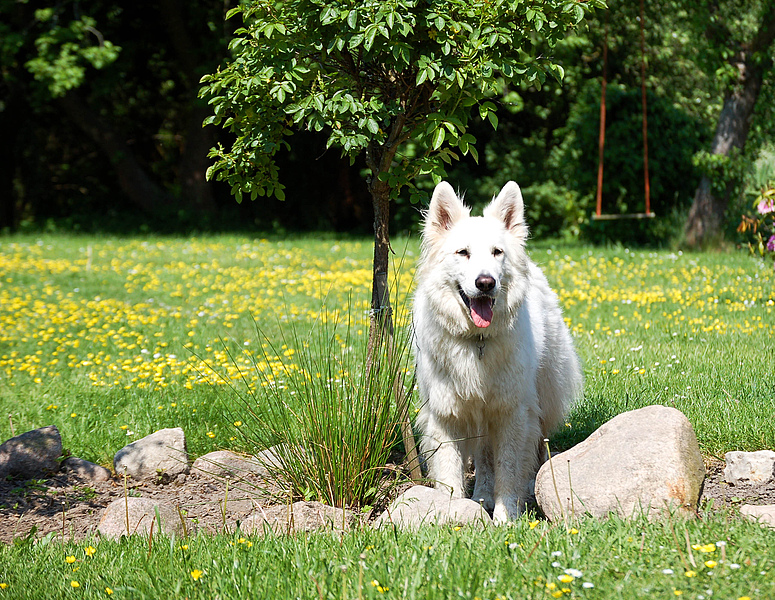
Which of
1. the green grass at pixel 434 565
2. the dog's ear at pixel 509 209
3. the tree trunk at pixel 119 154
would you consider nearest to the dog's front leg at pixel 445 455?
the green grass at pixel 434 565

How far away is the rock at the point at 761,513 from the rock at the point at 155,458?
3.20 meters

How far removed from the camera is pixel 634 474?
12.3ft

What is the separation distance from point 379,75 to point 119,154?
18.0 m

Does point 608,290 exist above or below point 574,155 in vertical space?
below

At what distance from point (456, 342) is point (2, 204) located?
20.7 metres

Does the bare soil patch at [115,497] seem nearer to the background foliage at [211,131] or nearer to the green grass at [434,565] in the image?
the green grass at [434,565]

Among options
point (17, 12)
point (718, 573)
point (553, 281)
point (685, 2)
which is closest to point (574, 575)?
point (718, 573)

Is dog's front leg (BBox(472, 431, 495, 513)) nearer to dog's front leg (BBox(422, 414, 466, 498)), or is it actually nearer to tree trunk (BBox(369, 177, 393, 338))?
dog's front leg (BBox(422, 414, 466, 498))

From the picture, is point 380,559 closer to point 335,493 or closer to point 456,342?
point 335,493

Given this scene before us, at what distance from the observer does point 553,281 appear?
11.1 m

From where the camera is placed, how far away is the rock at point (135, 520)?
3.92m

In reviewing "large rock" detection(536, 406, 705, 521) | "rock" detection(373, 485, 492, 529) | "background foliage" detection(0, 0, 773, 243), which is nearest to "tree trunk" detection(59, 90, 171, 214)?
"background foliage" detection(0, 0, 773, 243)

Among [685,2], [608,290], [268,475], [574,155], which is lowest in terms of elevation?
[268,475]

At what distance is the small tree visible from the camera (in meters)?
3.87
